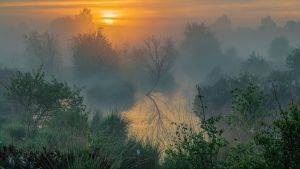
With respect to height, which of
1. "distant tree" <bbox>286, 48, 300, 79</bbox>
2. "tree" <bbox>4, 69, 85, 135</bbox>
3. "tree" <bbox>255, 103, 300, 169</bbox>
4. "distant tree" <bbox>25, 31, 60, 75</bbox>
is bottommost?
"tree" <bbox>255, 103, 300, 169</bbox>

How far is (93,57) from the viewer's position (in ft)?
351

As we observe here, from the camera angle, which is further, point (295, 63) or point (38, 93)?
point (295, 63)

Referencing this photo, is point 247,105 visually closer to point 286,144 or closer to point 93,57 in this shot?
point 286,144

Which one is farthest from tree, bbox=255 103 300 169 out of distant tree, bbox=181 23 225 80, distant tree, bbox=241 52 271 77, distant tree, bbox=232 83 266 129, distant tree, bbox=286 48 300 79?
distant tree, bbox=181 23 225 80

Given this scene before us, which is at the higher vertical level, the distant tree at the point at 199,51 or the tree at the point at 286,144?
the distant tree at the point at 199,51

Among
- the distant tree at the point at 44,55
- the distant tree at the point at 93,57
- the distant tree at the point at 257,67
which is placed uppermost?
the distant tree at the point at 44,55

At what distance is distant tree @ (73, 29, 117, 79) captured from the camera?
107 metres

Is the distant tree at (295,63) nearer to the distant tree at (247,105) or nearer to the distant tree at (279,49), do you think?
the distant tree at (247,105)

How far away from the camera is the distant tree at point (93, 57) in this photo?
10662cm

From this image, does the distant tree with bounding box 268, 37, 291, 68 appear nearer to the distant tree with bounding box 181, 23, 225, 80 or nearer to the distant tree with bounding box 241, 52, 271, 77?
the distant tree with bounding box 181, 23, 225, 80

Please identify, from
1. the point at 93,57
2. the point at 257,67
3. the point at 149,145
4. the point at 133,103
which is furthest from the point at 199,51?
the point at 149,145

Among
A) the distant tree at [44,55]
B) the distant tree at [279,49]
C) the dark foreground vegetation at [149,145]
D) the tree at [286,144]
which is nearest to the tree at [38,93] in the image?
the dark foreground vegetation at [149,145]

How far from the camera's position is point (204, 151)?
14023 mm

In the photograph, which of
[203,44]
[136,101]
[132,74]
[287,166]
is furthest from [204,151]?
[203,44]
